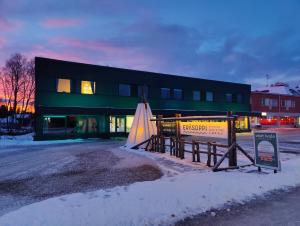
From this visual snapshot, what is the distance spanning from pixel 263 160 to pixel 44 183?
23.6 ft

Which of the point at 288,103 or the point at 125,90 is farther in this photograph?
the point at 288,103

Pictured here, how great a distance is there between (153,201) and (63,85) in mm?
22774

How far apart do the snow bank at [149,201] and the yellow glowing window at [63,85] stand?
20973 mm

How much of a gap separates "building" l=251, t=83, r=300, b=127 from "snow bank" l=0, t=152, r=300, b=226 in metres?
40.6

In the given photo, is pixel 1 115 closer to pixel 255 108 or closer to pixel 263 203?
pixel 255 108

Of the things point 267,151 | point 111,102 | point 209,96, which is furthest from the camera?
point 209,96

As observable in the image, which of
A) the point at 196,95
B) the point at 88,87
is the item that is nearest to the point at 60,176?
the point at 88,87

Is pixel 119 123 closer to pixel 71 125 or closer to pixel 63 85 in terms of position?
pixel 71 125

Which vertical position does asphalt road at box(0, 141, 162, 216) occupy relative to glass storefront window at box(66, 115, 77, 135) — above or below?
below

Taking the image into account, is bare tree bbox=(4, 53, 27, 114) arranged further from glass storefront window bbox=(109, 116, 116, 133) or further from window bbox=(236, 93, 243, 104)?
window bbox=(236, 93, 243, 104)

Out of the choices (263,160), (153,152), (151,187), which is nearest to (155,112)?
(153,152)

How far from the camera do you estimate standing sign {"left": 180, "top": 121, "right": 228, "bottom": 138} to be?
10.3 metres

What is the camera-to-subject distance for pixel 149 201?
19.2 ft

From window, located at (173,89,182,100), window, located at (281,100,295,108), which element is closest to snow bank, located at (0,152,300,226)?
window, located at (173,89,182,100)
